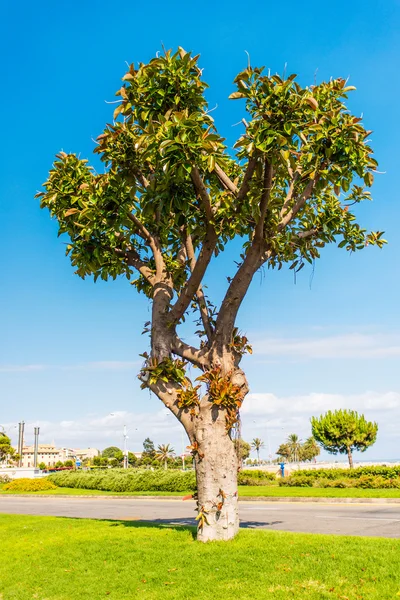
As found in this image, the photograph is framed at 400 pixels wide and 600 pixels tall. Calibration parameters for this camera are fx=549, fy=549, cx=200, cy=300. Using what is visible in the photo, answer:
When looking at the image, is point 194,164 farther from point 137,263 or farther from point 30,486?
point 30,486

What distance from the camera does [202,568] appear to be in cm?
791

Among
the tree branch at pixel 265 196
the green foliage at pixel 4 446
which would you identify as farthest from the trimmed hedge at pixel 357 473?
the green foliage at pixel 4 446

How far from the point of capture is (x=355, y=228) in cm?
1201

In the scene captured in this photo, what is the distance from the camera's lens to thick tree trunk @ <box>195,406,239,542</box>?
948 centimetres

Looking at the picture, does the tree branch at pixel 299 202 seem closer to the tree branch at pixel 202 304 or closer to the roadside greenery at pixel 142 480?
the tree branch at pixel 202 304

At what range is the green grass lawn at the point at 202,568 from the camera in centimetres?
681

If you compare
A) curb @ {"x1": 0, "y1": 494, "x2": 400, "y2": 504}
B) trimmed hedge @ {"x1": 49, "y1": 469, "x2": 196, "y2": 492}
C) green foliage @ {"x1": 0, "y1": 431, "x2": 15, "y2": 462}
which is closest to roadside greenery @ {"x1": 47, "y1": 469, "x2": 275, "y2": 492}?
trimmed hedge @ {"x1": 49, "y1": 469, "x2": 196, "y2": 492}

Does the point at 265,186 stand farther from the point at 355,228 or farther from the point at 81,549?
the point at 81,549

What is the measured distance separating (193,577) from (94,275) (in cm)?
637

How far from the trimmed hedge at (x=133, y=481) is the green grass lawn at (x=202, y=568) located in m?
22.8

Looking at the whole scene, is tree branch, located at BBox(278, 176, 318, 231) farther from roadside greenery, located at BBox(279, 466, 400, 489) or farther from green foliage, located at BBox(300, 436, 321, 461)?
green foliage, located at BBox(300, 436, 321, 461)

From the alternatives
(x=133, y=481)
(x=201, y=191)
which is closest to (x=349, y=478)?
(x=133, y=481)

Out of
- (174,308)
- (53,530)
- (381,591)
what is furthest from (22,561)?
(381,591)

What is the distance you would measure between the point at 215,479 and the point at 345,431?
40.3m
